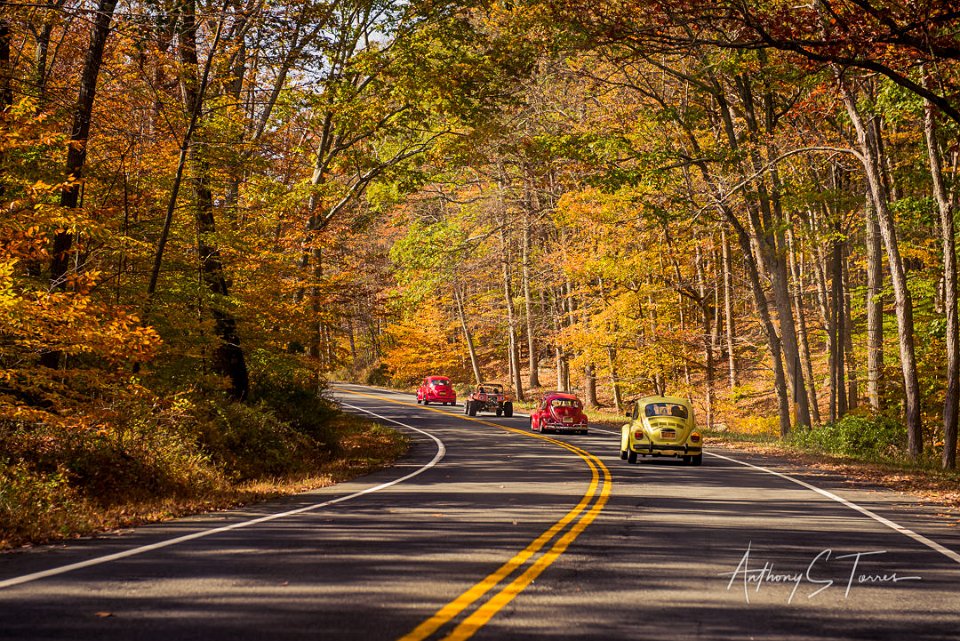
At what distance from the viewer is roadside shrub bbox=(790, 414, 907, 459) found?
953 inches

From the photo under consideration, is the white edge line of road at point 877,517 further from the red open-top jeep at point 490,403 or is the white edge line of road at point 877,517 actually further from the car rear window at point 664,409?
the red open-top jeep at point 490,403

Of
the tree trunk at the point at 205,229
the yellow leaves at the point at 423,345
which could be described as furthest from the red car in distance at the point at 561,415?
the yellow leaves at the point at 423,345

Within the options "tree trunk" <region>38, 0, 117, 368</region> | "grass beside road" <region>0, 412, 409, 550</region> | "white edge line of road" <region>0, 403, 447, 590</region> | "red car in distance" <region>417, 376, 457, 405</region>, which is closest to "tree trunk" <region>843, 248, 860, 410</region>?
"red car in distance" <region>417, 376, 457, 405</region>

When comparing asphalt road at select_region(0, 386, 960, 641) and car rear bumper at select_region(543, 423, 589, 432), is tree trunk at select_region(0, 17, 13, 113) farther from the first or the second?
car rear bumper at select_region(543, 423, 589, 432)

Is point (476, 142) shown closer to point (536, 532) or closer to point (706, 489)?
point (706, 489)

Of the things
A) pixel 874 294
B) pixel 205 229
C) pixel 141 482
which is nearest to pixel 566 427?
pixel 874 294

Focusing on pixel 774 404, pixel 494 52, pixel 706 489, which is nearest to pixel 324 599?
pixel 706 489

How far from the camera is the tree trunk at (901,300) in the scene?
21891 millimetres

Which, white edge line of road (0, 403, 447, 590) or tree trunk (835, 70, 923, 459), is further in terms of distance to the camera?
tree trunk (835, 70, 923, 459)

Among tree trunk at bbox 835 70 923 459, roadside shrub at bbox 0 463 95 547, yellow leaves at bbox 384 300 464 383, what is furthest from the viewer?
yellow leaves at bbox 384 300 464 383

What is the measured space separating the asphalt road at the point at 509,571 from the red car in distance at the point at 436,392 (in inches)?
1454

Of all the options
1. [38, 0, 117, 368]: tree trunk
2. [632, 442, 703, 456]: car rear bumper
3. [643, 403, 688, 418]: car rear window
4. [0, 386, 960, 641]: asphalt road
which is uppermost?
[38, 0, 117, 368]: tree trunk

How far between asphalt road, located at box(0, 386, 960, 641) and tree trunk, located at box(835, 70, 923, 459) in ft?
27.0

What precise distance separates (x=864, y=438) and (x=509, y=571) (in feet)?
65.8
